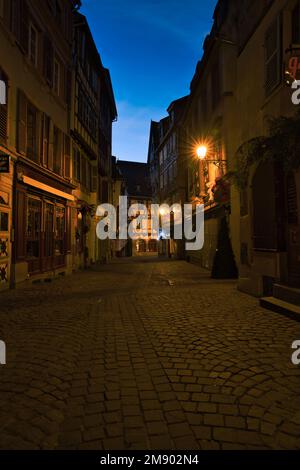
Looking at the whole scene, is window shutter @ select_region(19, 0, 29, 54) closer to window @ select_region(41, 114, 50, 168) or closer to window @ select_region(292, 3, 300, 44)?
window @ select_region(41, 114, 50, 168)

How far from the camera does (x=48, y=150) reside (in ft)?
41.2

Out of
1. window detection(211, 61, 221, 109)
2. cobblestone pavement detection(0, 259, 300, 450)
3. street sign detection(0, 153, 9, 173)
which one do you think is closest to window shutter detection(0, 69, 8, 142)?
street sign detection(0, 153, 9, 173)

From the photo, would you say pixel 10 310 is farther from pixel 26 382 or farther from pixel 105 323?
pixel 26 382

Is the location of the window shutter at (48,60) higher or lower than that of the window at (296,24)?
higher

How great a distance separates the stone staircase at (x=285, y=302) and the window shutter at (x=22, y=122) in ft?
27.5

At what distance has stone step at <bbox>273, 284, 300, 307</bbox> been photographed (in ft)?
20.3

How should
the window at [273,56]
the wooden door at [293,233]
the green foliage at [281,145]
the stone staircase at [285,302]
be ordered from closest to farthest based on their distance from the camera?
1. the stone staircase at [285,302]
2. the green foliage at [281,145]
3. the wooden door at [293,233]
4. the window at [273,56]

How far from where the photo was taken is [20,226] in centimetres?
1009

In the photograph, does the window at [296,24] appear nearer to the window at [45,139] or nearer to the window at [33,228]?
the window at [45,139]

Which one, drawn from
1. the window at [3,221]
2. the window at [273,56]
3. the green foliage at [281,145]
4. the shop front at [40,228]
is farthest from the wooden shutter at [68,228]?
the window at [273,56]

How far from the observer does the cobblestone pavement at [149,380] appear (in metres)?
2.34
